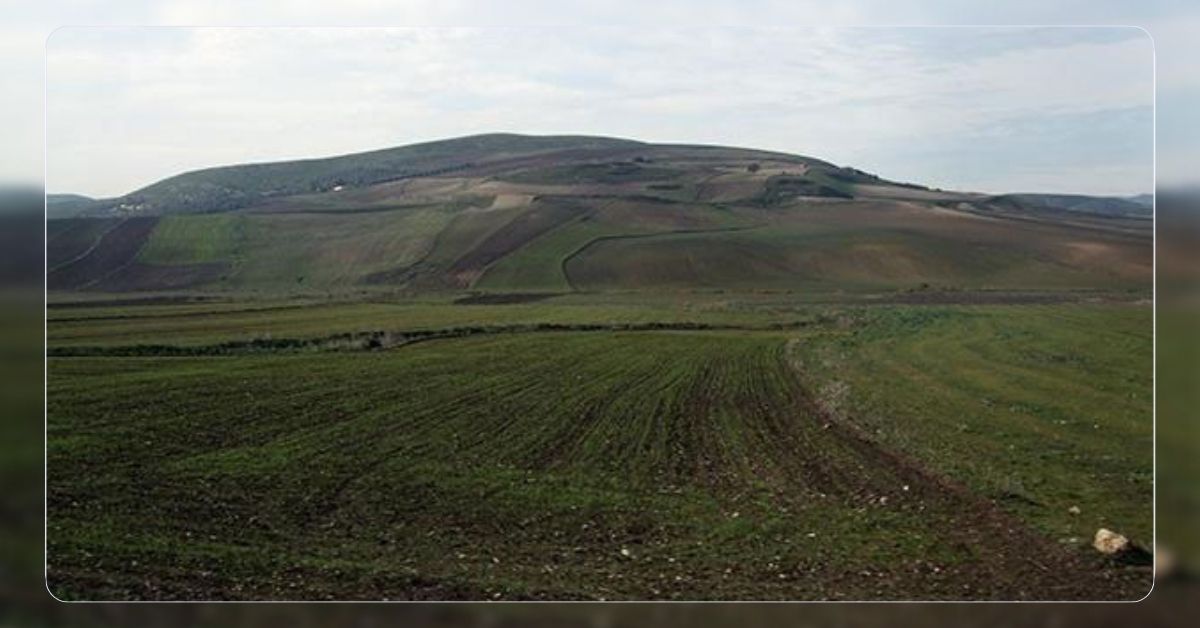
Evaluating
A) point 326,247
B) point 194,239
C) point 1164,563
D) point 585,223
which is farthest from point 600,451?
point 1164,563

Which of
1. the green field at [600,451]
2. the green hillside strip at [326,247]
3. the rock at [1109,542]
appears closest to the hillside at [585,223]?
the green hillside strip at [326,247]

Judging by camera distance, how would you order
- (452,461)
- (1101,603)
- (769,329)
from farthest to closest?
(769,329)
(452,461)
(1101,603)

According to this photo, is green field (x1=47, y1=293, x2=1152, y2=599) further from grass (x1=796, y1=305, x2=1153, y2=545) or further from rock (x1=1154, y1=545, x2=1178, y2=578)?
rock (x1=1154, y1=545, x2=1178, y2=578)

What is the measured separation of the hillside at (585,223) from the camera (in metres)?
6.94

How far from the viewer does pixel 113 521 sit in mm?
6449

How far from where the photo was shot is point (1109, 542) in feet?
20.4

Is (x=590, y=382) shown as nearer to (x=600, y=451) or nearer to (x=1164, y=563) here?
(x=600, y=451)

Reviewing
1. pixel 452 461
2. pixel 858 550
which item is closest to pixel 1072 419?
pixel 858 550

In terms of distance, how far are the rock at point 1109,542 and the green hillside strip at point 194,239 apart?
6.17m

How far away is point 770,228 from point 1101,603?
3.30 meters

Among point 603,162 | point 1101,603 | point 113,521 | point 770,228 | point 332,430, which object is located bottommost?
point 1101,603

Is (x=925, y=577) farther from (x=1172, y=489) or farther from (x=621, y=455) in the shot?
(x=621, y=455)

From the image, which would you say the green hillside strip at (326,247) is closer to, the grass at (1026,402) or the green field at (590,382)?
the green field at (590,382)

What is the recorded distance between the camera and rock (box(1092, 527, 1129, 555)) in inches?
244
